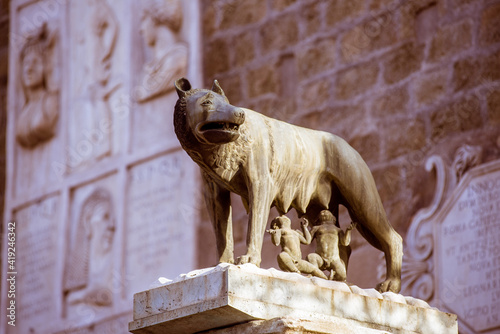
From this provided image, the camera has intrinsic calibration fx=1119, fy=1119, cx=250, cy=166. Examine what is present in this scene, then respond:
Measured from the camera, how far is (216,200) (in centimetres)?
414

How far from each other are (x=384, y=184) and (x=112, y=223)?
245 cm

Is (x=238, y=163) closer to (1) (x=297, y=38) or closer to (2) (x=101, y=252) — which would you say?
(1) (x=297, y=38)

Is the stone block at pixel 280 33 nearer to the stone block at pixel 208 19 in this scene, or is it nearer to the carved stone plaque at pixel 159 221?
the stone block at pixel 208 19

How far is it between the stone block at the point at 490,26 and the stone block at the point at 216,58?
2190 mm

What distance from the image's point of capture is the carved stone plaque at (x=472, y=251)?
598 cm

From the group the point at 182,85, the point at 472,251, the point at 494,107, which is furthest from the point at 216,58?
the point at 182,85

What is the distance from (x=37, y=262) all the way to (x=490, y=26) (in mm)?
4227

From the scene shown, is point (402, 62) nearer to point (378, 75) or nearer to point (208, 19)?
point (378, 75)

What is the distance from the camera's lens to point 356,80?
7148 millimetres

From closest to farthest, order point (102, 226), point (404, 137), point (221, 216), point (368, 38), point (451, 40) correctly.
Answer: point (221, 216)
point (451, 40)
point (404, 137)
point (368, 38)
point (102, 226)

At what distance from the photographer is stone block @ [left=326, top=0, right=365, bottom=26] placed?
23.8 feet

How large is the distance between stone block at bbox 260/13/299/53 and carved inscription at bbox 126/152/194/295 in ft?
3.36

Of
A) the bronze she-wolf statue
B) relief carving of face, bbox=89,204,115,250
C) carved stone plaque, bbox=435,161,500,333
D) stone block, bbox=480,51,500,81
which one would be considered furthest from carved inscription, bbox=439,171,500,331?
relief carving of face, bbox=89,204,115,250

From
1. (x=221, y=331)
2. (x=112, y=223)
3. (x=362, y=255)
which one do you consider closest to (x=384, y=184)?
(x=362, y=255)
